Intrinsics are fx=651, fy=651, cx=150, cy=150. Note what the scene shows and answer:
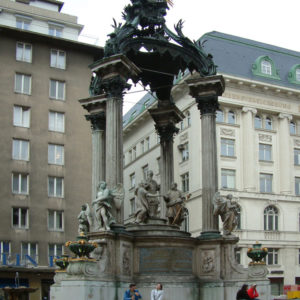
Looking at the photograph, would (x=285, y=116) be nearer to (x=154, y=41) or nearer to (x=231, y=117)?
(x=231, y=117)

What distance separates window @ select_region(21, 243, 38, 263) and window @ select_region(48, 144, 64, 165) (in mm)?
7408

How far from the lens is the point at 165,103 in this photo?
3089 cm

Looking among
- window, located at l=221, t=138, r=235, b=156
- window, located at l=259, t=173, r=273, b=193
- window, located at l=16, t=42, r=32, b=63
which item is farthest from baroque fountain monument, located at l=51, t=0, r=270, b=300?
window, located at l=259, t=173, r=273, b=193

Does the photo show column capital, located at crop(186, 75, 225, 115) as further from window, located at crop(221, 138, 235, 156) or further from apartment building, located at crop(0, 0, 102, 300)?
window, located at crop(221, 138, 235, 156)

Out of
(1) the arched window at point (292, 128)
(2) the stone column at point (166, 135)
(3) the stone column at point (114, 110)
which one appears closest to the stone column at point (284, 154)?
(1) the arched window at point (292, 128)

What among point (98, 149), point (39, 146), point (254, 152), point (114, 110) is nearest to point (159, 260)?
point (114, 110)

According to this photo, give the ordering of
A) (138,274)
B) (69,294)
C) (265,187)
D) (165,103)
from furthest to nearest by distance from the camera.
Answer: (265,187), (165,103), (138,274), (69,294)

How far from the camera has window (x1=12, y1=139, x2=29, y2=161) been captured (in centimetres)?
5494

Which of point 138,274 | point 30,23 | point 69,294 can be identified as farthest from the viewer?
point 30,23

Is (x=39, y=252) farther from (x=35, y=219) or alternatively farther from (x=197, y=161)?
(x=197, y=161)

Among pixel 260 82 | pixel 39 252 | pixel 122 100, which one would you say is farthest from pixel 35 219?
pixel 122 100

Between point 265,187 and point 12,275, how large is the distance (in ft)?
87.3

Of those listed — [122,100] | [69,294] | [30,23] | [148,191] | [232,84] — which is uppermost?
[30,23]

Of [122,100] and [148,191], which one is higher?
[122,100]
